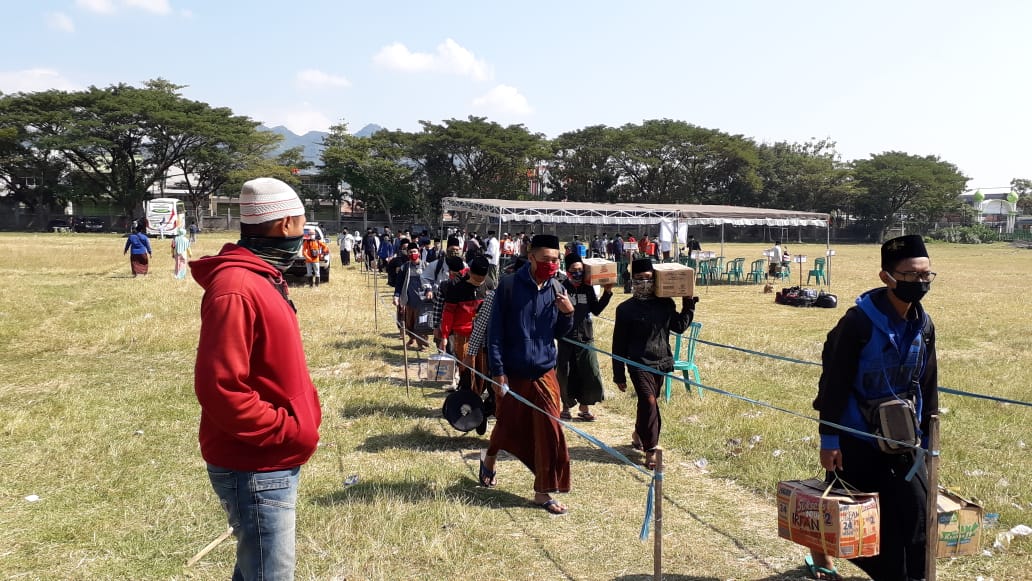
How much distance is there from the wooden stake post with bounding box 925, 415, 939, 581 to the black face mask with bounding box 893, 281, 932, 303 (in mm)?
549

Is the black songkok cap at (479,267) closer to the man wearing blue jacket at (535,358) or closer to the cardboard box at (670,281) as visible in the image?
the cardboard box at (670,281)

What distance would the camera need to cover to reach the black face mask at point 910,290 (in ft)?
10.6

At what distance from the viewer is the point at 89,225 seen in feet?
189

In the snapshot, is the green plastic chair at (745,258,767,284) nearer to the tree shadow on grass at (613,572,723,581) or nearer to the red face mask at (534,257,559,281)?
the red face mask at (534,257,559,281)

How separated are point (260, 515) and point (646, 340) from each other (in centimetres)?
Result: 393

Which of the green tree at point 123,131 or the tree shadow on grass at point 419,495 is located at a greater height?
the green tree at point 123,131

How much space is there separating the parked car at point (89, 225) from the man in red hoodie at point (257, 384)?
64135mm

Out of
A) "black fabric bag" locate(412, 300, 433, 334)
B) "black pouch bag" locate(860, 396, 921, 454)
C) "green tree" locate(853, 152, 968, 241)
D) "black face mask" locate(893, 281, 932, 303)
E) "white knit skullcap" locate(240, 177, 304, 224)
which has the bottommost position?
"black fabric bag" locate(412, 300, 433, 334)

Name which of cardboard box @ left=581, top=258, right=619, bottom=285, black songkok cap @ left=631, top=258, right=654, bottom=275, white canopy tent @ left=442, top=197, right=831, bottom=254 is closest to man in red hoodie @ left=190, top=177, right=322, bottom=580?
black songkok cap @ left=631, top=258, right=654, bottom=275

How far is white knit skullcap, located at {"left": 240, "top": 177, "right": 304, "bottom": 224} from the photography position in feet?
8.05

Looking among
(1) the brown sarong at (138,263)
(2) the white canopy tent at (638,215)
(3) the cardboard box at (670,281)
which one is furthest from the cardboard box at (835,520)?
(1) the brown sarong at (138,263)

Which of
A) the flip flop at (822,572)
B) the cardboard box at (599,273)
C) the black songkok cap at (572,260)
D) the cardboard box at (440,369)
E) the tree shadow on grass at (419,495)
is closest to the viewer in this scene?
the flip flop at (822,572)

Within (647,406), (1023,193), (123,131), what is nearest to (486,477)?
(647,406)

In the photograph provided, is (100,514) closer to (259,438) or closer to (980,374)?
(259,438)
